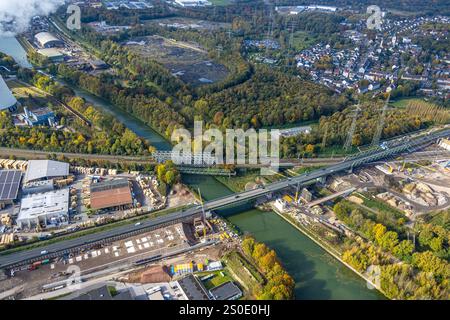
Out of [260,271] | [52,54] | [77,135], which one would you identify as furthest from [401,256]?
[52,54]

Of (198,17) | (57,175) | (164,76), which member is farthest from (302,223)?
(198,17)

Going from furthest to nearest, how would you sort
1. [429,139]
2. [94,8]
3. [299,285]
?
1. [94,8]
2. [429,139]
3. [299,285]

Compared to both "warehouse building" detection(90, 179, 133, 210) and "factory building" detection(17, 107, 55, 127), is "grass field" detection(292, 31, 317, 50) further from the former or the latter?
"warehouse building" detection(90, 179, 133, 210)

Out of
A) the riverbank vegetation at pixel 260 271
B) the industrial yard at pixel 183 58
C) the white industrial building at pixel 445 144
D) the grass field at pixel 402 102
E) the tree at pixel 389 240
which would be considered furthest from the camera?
the industrial yard at pixel 183 58

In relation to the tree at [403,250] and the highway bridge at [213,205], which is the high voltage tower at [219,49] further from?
the tree at [403,250]

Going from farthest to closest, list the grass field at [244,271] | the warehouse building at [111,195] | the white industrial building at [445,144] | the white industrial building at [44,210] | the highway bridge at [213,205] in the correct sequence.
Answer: the white industrial building at [445,144] < the warehouse building at [111,195] < the white industrial building at [44,210] < the highway bridge at [213,205] < the grass field at [244,271]

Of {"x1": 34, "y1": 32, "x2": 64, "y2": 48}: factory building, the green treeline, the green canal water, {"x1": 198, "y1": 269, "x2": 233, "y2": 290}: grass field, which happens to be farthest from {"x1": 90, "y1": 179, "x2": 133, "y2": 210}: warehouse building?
{"x1": 34, "y1": 32, "x2": 64, "y2": 48}: factory building

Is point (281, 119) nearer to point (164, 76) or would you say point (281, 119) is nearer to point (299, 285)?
point (164, 76)

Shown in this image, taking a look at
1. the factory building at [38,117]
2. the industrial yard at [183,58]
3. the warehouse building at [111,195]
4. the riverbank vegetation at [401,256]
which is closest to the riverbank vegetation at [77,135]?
the factory building at [38,117]
